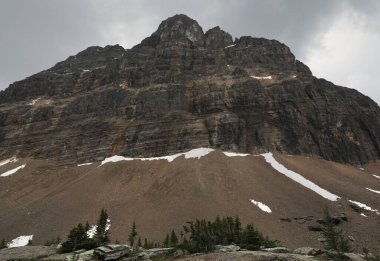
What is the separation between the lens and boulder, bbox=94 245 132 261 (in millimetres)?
42500

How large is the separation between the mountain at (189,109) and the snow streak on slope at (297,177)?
695cm

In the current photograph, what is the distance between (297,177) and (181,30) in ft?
321

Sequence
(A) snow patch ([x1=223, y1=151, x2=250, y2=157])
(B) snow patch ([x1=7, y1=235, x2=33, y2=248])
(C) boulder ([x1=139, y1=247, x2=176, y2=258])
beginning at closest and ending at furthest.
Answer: (C) boulder ([x1=139, y1=247, x2=176, y2=258]), (B) snow patch ([x1=7, y1=235, x2=33, y2=248]), (A) snow patch ([x1=223, y1=151, x2=250, y2=157])

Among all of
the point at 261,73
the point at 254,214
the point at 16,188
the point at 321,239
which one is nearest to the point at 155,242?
the point at 254,214

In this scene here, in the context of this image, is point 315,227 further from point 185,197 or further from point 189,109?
point 189,109

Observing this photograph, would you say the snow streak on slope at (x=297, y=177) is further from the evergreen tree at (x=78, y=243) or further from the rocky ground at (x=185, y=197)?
the evergreen tree at (x=78, y=243)

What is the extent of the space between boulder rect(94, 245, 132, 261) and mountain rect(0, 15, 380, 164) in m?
63.4

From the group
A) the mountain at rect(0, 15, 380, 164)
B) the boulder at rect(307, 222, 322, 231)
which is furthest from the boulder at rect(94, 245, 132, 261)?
the mountain at rect(0, 15, 380, 164)

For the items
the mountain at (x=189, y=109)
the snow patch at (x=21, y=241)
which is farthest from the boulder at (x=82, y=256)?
the mountain at (x=189, y=109)

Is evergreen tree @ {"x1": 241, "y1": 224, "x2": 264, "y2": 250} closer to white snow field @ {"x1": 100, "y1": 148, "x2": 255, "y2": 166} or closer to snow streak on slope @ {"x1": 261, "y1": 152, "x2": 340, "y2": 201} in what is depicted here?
snow streak on slope @ {"x1": 261, "y1": 152, "x2": 340, "y2": 201}

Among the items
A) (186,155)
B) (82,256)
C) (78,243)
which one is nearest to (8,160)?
(186,155)

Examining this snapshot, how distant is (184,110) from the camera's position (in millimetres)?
121312

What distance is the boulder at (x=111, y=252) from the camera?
1673 inches

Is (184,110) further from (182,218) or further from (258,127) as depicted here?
(182,218)
